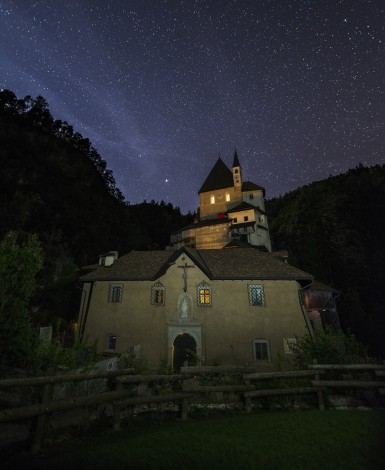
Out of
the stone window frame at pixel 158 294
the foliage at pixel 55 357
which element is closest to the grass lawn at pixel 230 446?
the foliage at pixel 55 357

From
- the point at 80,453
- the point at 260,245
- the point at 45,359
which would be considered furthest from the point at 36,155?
the point at 80,453

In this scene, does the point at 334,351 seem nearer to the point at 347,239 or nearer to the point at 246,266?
the point at 246,266

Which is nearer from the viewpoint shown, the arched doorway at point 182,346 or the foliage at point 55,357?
the foliage at point 55,357

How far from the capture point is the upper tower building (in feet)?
177

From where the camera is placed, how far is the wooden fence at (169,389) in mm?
5285

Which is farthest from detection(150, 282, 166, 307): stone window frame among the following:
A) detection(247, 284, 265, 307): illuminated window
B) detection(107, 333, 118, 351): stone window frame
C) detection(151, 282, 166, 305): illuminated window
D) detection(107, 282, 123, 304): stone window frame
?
detection(247, 284, 265, 307): illuminated window

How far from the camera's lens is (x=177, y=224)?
97625 millimetres

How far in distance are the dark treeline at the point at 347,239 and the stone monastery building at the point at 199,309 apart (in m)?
24.4

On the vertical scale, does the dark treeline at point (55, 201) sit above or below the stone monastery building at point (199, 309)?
above

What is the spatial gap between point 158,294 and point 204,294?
3.53m

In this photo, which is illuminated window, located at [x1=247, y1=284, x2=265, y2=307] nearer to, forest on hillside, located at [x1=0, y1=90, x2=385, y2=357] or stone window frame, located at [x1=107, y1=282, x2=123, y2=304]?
stone window frame, located at [x1=107, y1=282, x2=123, y2=304]

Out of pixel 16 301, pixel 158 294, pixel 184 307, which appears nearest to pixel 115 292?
pixel 158 294

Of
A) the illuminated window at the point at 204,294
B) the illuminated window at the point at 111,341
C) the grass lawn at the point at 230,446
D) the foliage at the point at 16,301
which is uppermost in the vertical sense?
the illuminated window at the point at 204,294

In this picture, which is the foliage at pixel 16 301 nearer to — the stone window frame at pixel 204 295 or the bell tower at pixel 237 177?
the stone window frame at pixel 204 295
